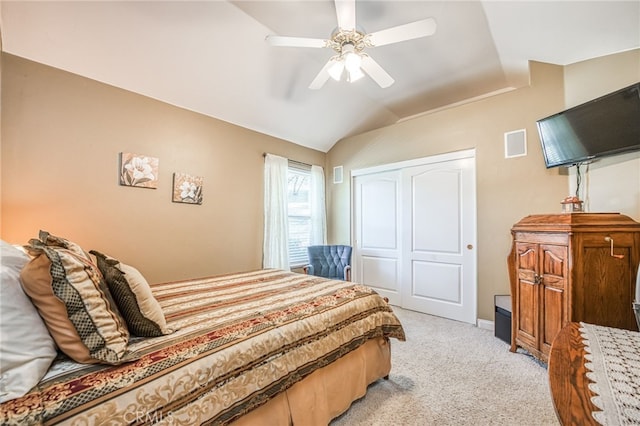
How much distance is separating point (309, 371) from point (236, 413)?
0.44m

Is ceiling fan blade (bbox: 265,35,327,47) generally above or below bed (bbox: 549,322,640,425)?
above

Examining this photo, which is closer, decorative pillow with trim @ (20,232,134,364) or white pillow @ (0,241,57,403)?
white pillow @ (0,241,57,403)

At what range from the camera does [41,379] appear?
85 centimetres

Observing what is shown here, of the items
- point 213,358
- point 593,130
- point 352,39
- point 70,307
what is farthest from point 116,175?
point 593,130

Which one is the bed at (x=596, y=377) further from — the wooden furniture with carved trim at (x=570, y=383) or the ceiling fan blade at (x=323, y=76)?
the ceiling fan blade at (x=323, y=76)

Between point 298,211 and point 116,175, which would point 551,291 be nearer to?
point 298,211

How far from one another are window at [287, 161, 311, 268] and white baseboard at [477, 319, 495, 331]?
100 inches

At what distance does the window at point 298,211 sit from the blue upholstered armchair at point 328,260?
38cm

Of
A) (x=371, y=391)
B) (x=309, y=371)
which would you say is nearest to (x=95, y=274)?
(x=309, y=371)

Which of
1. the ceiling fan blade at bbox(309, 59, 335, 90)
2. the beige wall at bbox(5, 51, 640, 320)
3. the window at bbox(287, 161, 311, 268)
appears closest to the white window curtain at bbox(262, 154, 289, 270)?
the beige wall at bbox(5, 51, 640, 320)

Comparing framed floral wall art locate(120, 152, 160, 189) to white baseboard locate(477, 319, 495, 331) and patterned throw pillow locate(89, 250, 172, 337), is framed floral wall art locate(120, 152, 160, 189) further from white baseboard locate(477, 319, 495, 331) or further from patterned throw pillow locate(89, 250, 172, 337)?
white baseboard locate(477, 319, 495, 331)

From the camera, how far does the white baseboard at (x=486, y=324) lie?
10.1ft

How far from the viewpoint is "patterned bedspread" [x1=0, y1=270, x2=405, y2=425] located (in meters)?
0.84

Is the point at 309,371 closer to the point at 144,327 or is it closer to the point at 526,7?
the point at 144,327
